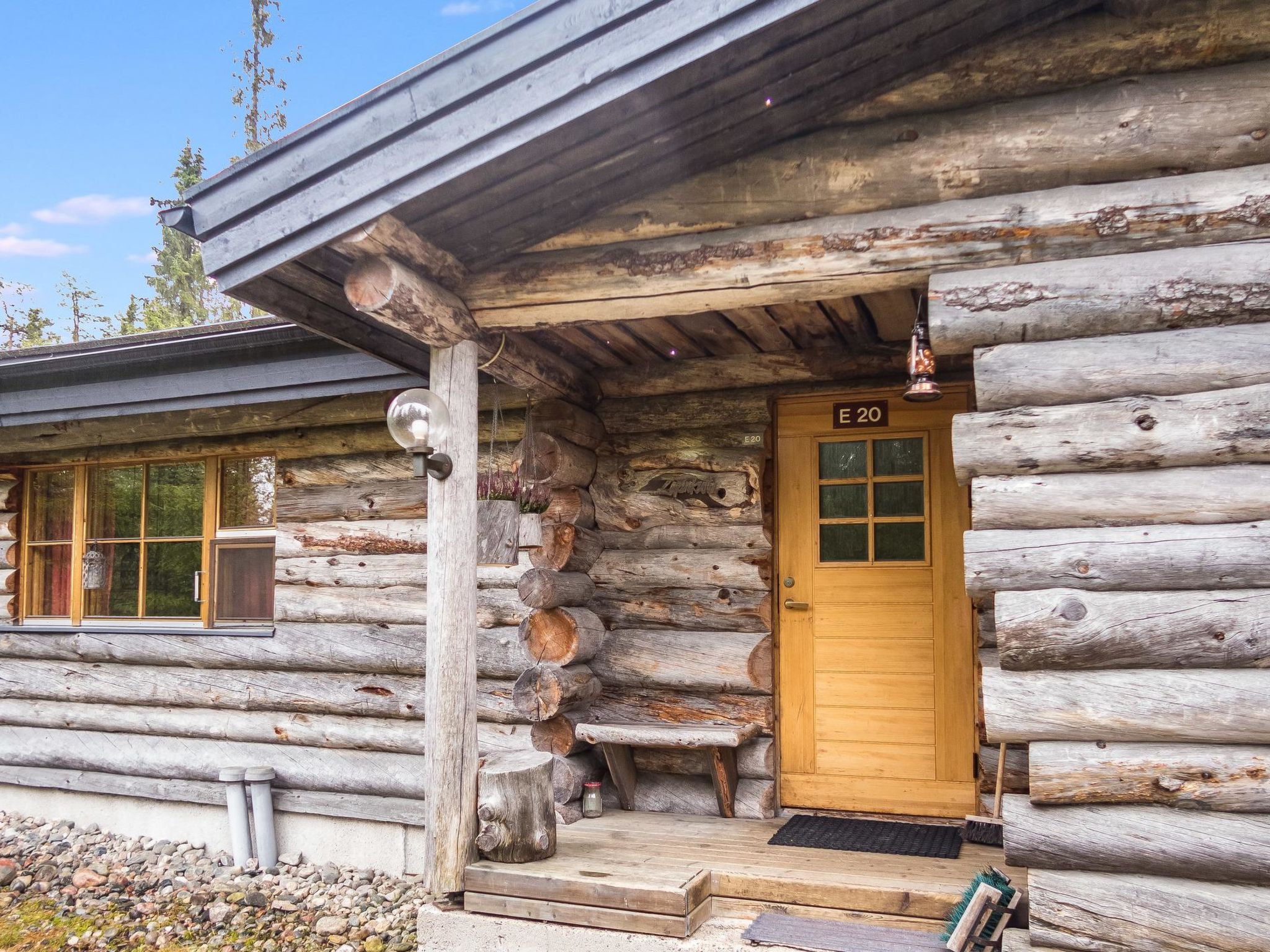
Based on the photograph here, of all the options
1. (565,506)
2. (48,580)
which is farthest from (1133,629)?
(48,580)

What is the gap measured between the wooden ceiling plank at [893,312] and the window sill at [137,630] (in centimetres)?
446

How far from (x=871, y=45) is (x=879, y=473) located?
256cm

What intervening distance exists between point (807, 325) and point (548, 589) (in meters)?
2.00

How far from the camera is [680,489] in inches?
230

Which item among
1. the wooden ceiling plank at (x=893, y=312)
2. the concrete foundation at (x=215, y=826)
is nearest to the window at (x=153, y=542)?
the concrete foundation at (x=215, y=826)

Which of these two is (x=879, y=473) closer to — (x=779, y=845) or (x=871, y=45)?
(x=779, y=845)

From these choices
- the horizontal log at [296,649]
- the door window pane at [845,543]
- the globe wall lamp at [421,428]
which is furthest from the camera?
the horizontal log at [296,649]

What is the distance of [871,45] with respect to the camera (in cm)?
373

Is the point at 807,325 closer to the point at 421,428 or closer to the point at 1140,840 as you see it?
the point at 421,428

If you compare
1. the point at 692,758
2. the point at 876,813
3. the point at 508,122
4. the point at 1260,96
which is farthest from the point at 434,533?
the point at 1260,96

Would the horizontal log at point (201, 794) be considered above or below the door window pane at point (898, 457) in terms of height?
below

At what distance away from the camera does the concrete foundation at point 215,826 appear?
6184 millimetres

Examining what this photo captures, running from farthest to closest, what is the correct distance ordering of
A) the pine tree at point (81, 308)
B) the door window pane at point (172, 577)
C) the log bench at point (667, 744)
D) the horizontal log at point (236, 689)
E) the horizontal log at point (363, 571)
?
1. the pine tree at point (81, 308)
2. the door window pane at point (172, 577)
3. the horizontal log at point (236, 689)
4. the horizontal log at point (363, 571)
5. the log bench at point (667, 744)

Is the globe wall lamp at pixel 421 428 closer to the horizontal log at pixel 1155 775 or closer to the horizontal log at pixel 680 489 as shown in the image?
the horizontal log at pixel 680 489
